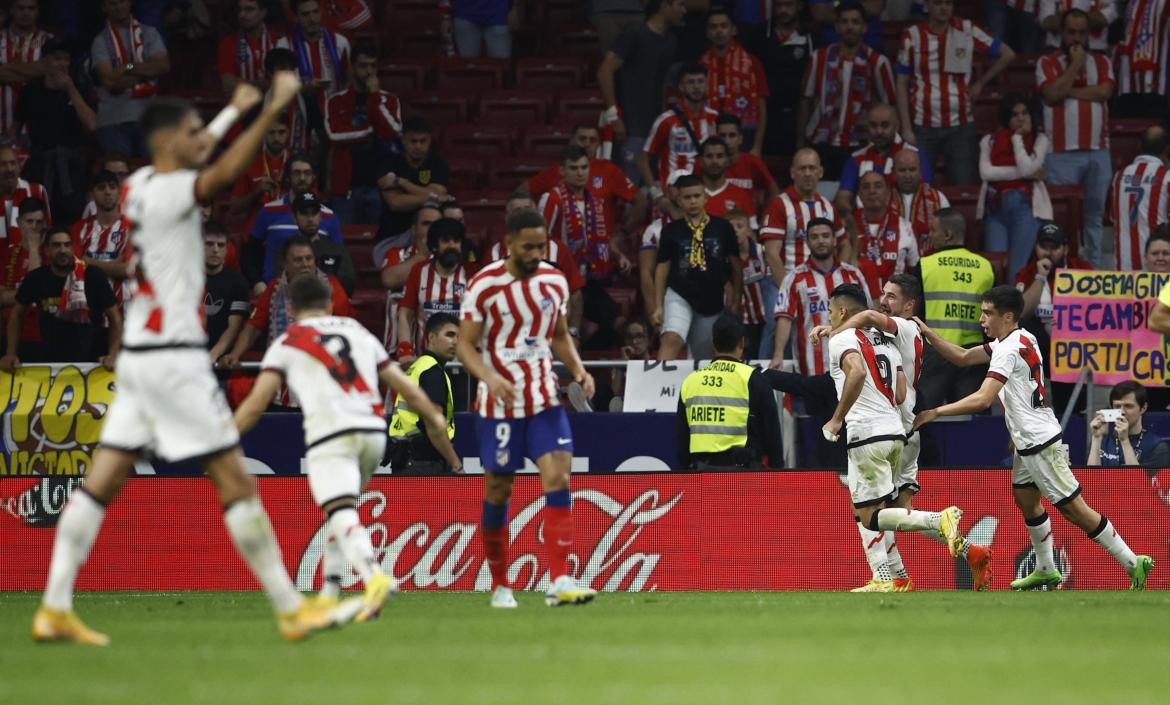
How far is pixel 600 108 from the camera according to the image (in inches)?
826

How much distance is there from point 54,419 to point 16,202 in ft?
10.0

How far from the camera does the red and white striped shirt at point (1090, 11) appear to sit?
64.4 feet

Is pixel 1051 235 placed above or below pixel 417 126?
below

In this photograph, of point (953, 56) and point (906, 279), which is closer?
point (906, 279)

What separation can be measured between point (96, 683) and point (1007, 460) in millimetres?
10145

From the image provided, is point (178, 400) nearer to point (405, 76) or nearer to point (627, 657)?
point (627, 657)

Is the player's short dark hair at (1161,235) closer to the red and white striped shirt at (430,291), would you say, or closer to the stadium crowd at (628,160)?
the stadium crowd at (628,160)

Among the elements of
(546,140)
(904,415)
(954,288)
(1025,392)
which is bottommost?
(904,415)

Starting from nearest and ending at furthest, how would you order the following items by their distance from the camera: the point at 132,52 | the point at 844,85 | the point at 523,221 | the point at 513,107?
1. the point at 523,221
2. the point at 844,85
3. the point at 132,52
4. the point at 513,107

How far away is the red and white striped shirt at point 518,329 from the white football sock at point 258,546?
2761 millimetres

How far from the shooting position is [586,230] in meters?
17.5

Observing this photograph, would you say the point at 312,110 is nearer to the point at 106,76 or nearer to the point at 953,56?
the point at 106,76

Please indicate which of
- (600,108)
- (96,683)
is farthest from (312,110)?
(96,683)

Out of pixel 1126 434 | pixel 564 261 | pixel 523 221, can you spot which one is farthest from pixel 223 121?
pixel 1126 434
